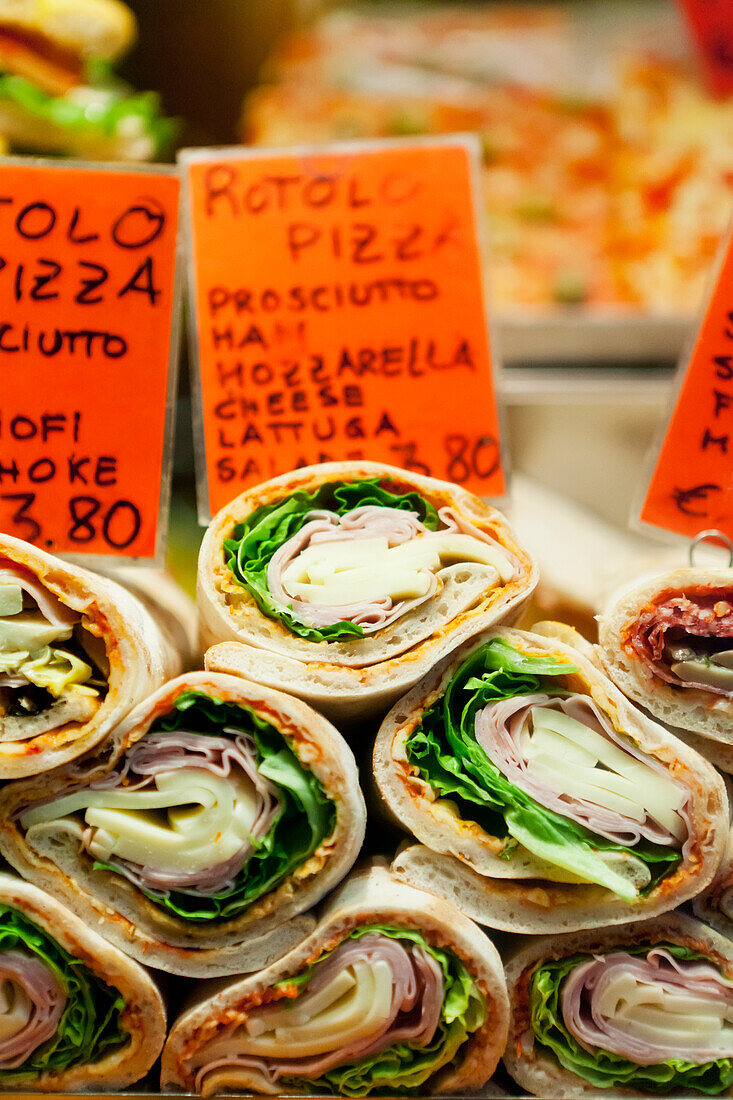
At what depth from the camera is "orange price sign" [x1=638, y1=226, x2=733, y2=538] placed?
68.4 inches

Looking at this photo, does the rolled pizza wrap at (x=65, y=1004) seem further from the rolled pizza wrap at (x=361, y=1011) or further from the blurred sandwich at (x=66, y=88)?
the blurred sandwich at (x=66, y=88)

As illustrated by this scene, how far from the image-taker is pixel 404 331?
1862mm

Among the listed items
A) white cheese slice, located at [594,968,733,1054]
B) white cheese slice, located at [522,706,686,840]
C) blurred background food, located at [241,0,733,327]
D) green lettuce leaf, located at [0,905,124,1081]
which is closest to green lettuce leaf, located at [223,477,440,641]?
white cheese slice, located at [522,706,686,840]

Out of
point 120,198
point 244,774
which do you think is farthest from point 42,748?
point 120,198

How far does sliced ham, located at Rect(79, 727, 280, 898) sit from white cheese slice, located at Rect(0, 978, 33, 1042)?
0.86ft

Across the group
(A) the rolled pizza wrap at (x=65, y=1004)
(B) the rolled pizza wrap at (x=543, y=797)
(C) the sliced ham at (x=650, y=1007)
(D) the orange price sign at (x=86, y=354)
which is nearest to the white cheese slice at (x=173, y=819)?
(A) the rolled pizza wrap at (x=65, y=1004)

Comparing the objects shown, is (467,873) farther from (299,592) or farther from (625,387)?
(625,387)

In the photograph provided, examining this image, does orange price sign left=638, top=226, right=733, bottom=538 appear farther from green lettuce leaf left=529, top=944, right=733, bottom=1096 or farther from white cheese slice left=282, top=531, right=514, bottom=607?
green lettuce leaf left=529, top=944, right=733, bottom=1096

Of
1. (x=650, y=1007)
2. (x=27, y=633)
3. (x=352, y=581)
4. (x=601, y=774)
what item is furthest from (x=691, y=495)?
(x=27, y=633)

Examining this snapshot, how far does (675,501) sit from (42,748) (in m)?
1.25

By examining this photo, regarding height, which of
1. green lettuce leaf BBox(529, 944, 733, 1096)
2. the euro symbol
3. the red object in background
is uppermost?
the red object in background

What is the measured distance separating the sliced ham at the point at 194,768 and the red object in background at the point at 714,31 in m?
2.67

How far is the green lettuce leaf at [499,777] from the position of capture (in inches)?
53.5

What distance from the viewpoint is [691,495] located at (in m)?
1.76
